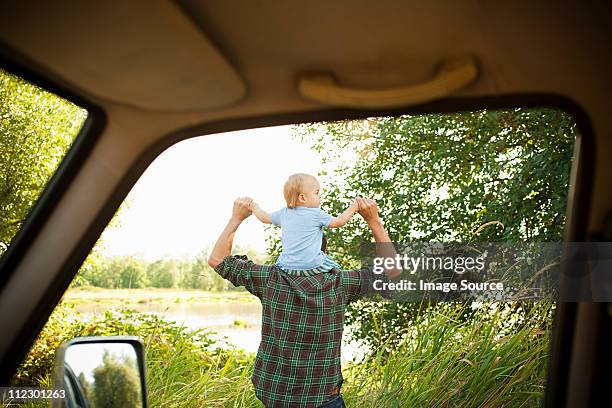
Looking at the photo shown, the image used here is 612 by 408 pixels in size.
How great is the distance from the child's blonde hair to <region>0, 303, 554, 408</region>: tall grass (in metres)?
1.28

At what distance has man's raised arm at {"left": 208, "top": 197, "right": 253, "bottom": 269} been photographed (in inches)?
69.9

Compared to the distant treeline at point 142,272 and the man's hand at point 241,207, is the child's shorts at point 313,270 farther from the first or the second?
the distant treeline at point 142,272

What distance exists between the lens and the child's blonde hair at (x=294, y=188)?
7.55ft

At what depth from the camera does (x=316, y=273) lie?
86.4 inches

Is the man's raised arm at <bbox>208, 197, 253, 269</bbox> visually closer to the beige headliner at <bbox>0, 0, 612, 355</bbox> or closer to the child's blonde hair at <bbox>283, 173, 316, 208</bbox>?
the child's blonde hair at <bbox>283, 173, 316, 208</bbox>

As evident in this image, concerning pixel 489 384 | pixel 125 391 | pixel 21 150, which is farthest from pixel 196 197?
pixel 125 391


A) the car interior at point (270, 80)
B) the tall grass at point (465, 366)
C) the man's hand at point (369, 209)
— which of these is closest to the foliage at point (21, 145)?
the man's hand at point (369, 209)

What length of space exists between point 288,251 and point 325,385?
1.48 feet

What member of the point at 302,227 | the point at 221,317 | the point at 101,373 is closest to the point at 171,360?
the point at 221,317

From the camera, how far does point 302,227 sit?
230cm

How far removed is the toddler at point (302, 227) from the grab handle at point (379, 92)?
1295 mm

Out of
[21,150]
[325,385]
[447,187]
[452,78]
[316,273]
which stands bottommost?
[325,385]

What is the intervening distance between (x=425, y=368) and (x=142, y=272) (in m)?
1.97

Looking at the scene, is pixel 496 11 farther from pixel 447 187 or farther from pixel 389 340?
pixel 447 187
